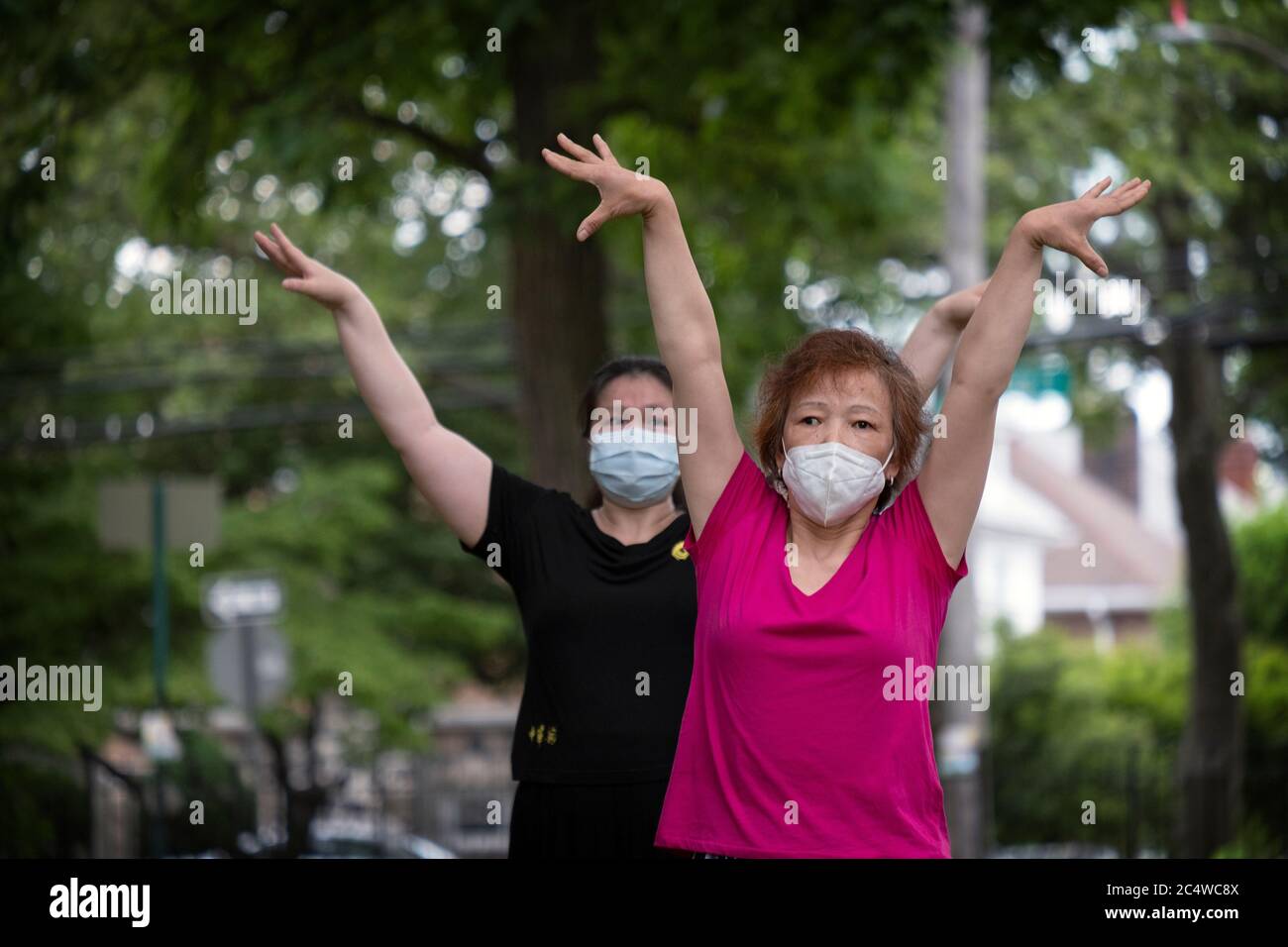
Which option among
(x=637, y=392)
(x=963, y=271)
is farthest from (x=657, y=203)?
(x=963, y=271)

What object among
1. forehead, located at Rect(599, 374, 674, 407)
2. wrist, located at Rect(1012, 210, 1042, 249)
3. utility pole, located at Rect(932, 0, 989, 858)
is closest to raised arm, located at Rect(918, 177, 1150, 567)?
wrist, located at Rect(1012, 210, 1042, 249)

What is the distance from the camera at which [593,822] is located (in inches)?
152

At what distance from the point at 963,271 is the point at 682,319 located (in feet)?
34.5

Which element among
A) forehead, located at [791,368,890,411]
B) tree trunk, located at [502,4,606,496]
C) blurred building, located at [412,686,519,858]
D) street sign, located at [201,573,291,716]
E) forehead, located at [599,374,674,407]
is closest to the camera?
forehead, located at [791,368,890,411]

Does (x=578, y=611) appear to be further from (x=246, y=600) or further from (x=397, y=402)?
(x=246, y=600)

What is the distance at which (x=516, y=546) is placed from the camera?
13.0 ft

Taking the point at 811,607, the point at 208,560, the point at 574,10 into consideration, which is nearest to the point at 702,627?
the point at 811,607

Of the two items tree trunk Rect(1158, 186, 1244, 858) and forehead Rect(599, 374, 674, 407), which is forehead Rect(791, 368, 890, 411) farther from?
tree trunk Rect(1158, 186, 1244, 858)

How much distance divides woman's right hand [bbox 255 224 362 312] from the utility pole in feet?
30.5

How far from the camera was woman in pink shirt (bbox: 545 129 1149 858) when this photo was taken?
2.92m

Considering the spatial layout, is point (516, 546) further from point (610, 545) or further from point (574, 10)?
point (574, 10)

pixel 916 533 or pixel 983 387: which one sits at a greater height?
pixel 983 387

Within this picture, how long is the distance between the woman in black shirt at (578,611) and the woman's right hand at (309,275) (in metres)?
0.01

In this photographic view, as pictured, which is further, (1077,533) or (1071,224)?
(1077,533)
